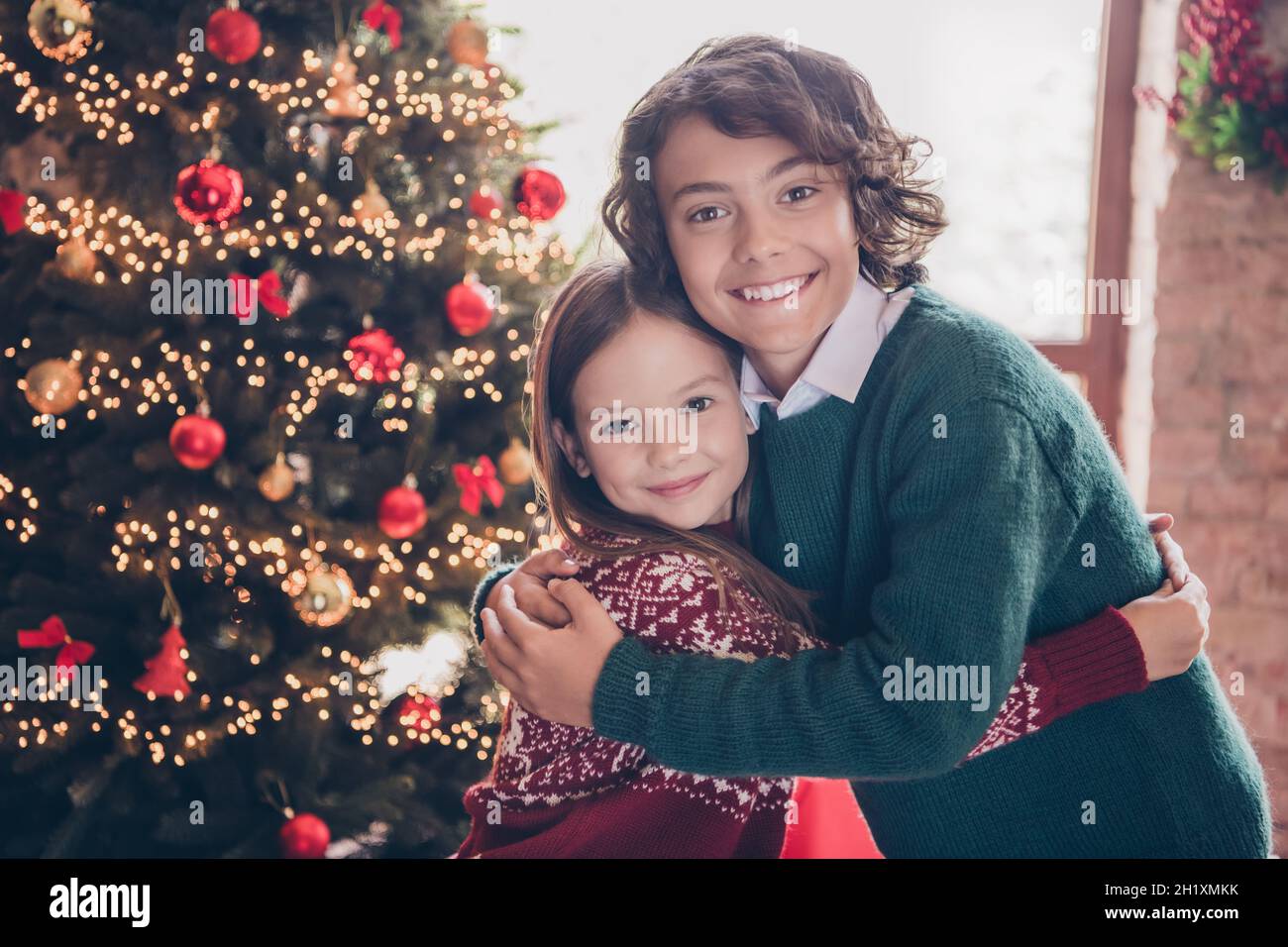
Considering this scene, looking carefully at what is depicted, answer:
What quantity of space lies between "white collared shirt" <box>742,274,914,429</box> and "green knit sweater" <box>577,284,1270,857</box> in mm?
17

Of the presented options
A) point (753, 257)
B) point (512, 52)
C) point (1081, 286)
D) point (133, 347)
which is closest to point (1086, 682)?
point (753, 257)

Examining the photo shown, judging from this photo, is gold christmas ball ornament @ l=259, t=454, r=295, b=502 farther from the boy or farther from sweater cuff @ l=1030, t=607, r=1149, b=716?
sweater cuff @ l=1030, t=607, r=1149, b=716

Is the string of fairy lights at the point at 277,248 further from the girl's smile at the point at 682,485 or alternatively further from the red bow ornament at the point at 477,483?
the girl's smile at the point at 682,485

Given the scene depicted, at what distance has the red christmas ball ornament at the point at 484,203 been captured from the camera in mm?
2150

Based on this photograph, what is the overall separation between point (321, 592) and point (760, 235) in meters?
1.19

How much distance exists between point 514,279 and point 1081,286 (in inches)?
62.6

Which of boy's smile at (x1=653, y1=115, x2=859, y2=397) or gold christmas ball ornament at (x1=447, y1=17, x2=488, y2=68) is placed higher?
gold christmas ball ornament at (x1=447, y1=17, x2=488, y2=68)

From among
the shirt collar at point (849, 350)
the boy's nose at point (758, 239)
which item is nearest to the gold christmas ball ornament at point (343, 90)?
the boy's nose at point (758, 239)

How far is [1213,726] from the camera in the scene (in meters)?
1.20

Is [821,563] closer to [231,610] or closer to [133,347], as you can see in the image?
[231,610]

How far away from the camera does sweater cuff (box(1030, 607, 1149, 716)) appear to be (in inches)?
43.8

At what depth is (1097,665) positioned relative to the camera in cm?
112

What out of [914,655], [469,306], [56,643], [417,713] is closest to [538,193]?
[469,306]

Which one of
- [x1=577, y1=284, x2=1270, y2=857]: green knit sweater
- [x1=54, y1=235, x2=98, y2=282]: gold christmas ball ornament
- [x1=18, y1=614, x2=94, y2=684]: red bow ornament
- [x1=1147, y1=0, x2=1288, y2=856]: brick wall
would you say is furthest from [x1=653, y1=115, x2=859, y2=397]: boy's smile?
[x1=1147, y1=0, x2=1288, y2=856]: brick wall
